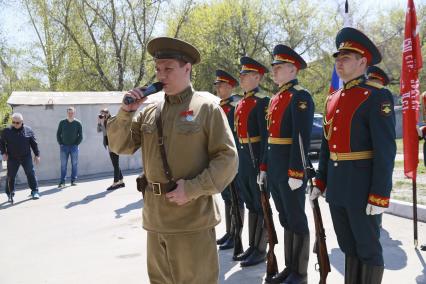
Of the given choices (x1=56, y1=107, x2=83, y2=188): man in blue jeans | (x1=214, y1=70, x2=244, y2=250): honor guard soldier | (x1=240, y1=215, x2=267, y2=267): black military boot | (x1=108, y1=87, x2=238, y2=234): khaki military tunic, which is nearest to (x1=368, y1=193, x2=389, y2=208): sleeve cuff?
(x1=108, y1=87, x2=238, y2=234): khaki military tunic

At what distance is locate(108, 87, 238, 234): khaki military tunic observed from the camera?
260 centimetres

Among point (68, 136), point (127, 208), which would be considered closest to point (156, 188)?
point (127, 208)

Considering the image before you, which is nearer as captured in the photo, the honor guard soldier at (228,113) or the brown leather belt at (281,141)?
the brown leather belt at (281,141)

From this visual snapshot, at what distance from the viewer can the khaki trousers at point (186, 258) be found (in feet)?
8.63

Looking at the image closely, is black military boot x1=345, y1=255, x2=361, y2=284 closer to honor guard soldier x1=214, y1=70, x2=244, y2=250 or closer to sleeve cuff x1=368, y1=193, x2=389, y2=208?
sleeve cuff x1=368, y1=193, x2=389, y2=208

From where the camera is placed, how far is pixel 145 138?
2.76m

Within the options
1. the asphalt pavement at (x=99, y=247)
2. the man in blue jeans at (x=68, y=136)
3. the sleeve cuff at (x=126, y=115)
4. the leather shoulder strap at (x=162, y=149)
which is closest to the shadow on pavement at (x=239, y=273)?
the asphalt pavement at (x=99, y=247)

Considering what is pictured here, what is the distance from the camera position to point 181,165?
2619 millimetres

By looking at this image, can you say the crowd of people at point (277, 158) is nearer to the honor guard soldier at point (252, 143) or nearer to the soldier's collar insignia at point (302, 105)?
the soldier's collar insignia at point (302, 105)

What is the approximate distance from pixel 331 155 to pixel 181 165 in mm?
1206

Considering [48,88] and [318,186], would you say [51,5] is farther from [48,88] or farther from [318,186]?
[318,186]

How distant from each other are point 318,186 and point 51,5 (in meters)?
22.2

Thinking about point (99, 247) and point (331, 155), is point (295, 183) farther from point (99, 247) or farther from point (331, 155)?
point (99, 247)

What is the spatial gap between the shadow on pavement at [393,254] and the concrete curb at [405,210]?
83 centimetres
